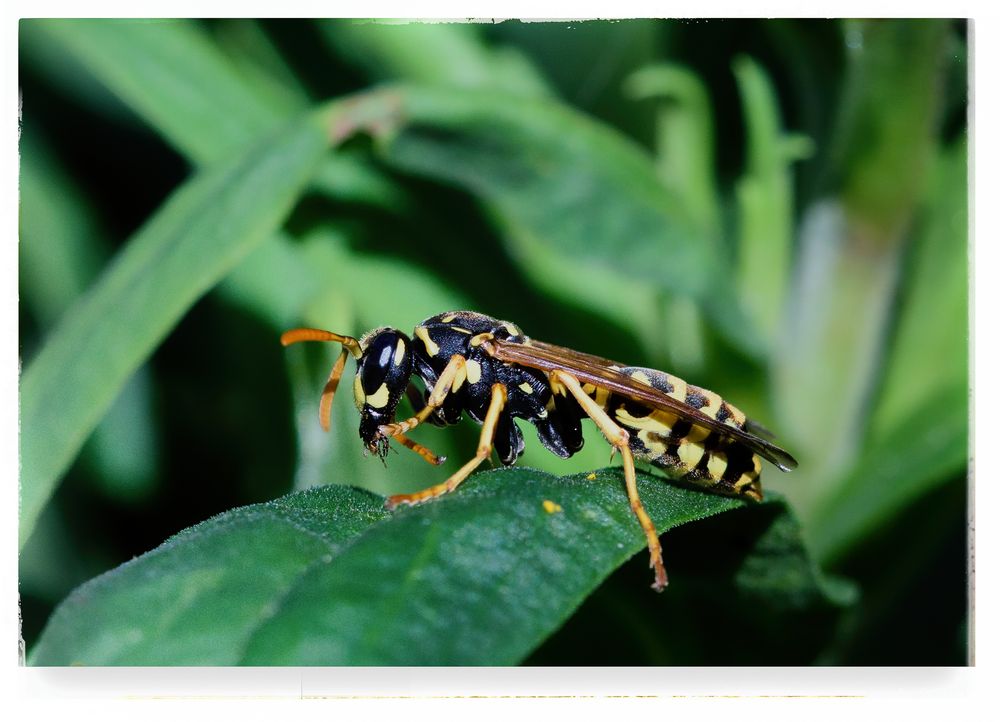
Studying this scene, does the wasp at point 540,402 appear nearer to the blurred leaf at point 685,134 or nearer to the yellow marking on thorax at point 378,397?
the yellow marking on thorax at point 378,397

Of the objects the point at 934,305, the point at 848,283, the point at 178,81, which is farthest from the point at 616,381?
the point at 178,81

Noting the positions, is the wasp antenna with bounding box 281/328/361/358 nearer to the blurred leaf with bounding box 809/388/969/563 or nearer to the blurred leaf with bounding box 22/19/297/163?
the blurred leaf with bounding box 22/19/297/163

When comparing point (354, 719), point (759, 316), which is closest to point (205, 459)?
point (354, 719)

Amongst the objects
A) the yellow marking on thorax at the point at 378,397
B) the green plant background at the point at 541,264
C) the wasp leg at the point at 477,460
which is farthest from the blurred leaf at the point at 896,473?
the yellow marking on thorax at the point at 378,397

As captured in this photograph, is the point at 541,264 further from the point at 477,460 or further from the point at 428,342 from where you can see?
the point at 477,460

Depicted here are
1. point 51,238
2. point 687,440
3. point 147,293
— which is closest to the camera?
point 687,440

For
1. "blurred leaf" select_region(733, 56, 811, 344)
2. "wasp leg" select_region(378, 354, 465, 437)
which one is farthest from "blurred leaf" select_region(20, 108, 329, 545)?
"blurred leaf" select_region(733, 56, 811, 344)
